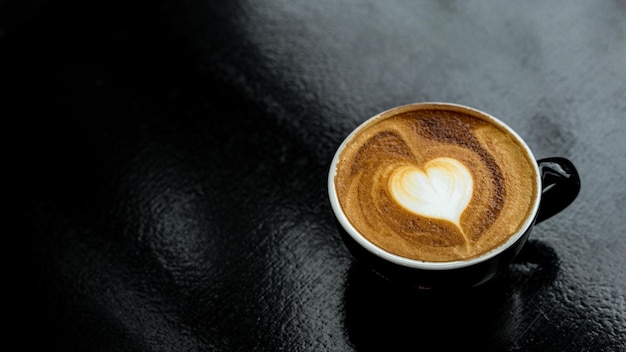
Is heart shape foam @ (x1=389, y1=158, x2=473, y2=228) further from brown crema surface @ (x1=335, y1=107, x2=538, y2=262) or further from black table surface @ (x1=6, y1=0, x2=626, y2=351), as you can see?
black table surface @ (x1=6, y1=0, x2=626, y2=351)

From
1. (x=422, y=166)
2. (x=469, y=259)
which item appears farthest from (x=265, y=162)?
(x=469, y=259)

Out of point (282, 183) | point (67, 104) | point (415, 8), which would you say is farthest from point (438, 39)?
point (67, 104)

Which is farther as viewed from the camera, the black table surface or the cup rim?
the black table surface

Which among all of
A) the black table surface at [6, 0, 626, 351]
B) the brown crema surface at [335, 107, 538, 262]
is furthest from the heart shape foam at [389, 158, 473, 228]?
the black table surface at [6, 0, 626, 351]

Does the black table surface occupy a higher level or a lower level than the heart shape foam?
lower

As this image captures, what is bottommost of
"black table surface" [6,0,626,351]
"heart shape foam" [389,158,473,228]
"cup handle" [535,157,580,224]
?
"black table surface" [6,0,626,351]

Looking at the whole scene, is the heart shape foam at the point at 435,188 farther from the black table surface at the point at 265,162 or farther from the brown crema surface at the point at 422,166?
the black table surface at the point at 265,162

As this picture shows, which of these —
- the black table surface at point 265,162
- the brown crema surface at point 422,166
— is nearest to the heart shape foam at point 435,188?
the brown crema surface at point 422,166

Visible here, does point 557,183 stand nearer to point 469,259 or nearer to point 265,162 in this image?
point 469,259
